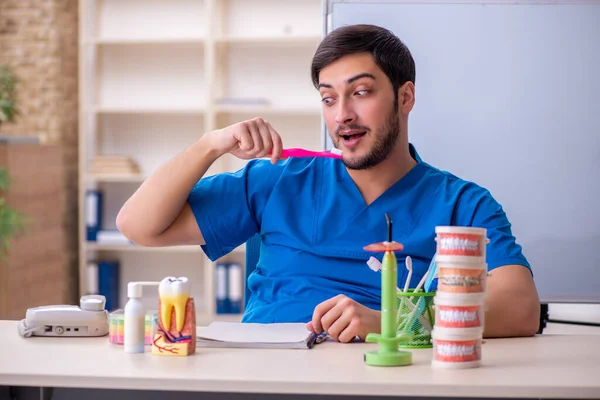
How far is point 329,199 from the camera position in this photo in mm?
1848

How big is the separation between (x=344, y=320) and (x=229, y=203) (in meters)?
0.55

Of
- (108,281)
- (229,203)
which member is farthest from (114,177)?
(229,203)

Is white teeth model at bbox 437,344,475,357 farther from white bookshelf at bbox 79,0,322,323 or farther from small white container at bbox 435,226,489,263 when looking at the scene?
white bookshelf at bbox 79,0,322,323

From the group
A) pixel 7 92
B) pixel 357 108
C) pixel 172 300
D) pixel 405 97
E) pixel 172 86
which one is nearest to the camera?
pixel 172 300

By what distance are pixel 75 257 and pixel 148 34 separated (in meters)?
1.52

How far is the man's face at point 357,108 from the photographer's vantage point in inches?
71.0

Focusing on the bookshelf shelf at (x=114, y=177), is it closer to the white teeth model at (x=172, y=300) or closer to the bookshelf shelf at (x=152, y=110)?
the bookshelf shelf at (x=152, y=110)

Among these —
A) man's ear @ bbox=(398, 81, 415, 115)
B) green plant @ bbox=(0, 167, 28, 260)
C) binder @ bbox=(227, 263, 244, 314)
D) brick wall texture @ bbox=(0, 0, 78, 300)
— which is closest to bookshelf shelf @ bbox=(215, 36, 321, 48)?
brick wall texture @ bbox=(0, 0, 78, 300)

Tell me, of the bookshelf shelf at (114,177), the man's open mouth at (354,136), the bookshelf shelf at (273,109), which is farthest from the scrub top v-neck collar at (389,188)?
the bookshelf shelf at (114,177)

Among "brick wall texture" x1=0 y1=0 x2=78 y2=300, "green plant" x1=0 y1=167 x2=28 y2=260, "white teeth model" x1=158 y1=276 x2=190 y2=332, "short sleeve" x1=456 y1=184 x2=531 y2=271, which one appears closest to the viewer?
"white teeth model" x1=158 y1=276 x2=190 y2=332

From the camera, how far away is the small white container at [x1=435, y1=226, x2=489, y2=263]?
4.09 feet

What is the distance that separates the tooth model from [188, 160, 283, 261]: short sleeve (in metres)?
0.53

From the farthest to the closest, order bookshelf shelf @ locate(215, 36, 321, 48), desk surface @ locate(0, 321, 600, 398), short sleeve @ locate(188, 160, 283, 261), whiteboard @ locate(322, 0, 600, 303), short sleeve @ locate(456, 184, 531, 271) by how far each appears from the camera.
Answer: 1. bookshelf shelf @ locate(215, 36, 321, 48)
2. whiteboard @ locate(322, 0, 600, 303)
3. short sleeve @ locate(188, 160, 283, 261)
4. short sleeve @ locate(456, 184, 531, 271)
5. desk surface @ locate(0, 321, 600, 398)

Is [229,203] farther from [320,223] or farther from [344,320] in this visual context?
[344,320]
